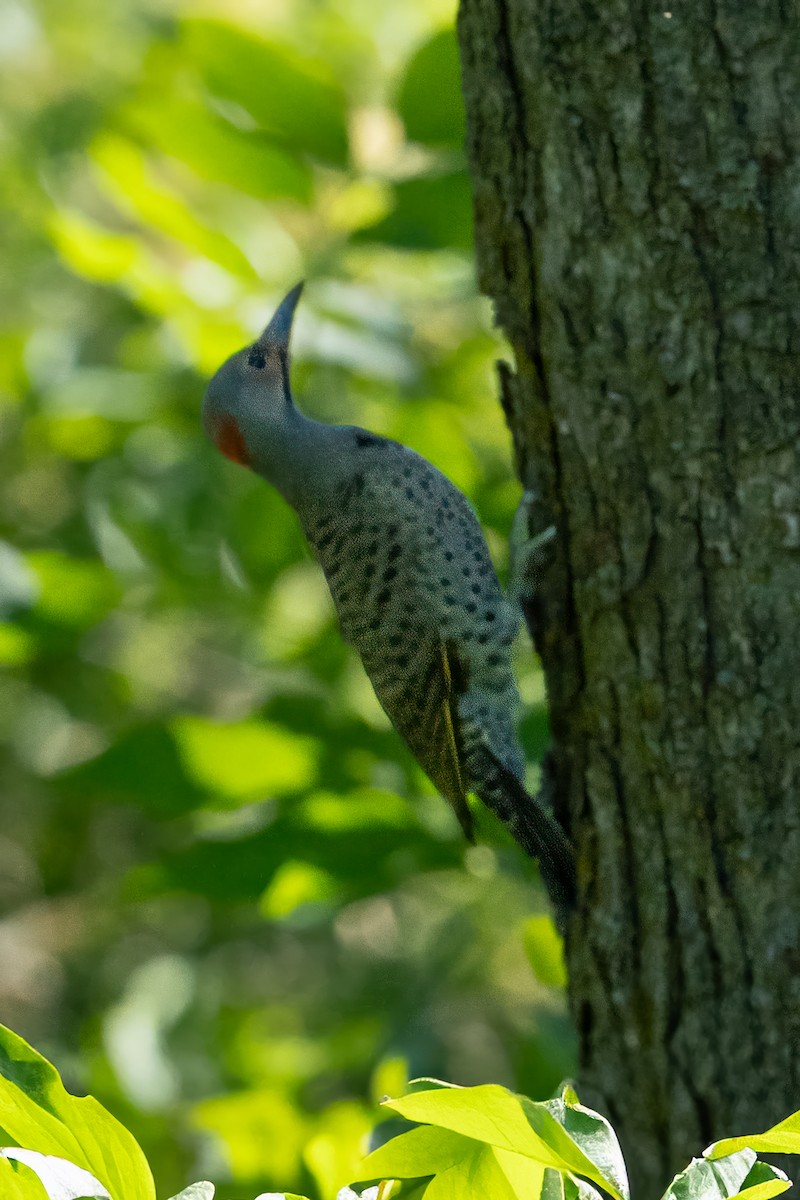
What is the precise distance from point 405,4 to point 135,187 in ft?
4.88

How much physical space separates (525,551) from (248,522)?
0.92m

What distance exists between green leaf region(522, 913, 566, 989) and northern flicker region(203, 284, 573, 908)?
27 cm

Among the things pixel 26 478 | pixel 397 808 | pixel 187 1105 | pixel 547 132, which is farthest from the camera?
pixel 26 478

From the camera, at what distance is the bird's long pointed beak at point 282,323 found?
275 centimetres

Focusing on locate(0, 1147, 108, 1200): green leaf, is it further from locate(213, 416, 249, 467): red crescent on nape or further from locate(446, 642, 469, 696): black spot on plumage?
locate(213, 416, 249, 467): red crescent on nape

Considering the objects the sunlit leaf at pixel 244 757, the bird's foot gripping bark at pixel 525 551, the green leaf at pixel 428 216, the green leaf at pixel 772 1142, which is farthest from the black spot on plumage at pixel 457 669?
the green leaf at pixel 772 1142

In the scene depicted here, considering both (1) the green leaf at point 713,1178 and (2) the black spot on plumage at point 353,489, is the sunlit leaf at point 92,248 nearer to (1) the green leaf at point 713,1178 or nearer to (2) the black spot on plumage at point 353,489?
(2) the black spot on plumage at point 353,489

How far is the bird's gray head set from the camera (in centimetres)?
280

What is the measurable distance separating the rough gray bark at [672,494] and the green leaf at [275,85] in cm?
46

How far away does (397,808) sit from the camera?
2.39 m

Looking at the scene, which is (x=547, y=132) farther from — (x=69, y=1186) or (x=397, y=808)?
(x=69, y=1186)

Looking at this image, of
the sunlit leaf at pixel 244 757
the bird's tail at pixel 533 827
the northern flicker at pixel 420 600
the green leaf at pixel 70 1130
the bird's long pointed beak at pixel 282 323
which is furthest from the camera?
the bird's long pointed beak at pixel 282 323

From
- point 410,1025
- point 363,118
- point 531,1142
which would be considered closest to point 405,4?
point 363,118

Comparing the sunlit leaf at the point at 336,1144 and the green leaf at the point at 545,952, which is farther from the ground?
the green leaf at the point at 545,952
